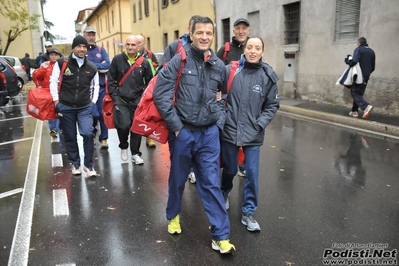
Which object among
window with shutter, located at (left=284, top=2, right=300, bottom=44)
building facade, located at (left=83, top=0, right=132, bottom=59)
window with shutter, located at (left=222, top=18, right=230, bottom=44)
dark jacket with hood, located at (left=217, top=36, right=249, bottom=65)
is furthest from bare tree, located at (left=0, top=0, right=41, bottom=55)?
dark jacket with hood, located at (left=217, top=36, right=249, bottom=65)

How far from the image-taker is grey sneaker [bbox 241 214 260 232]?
3568 mm

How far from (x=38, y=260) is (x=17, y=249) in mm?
313

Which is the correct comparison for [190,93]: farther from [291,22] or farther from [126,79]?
[291,22]

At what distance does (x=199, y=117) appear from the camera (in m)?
3.16

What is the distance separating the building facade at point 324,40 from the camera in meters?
9.35

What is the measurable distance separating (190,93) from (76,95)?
2.46m

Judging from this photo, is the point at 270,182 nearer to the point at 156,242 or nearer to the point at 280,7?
the point at 156,242

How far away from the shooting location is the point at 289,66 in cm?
1295

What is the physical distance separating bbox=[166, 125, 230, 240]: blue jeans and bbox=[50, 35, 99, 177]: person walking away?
228 cm

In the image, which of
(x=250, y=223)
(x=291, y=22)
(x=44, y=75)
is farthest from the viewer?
(x=291, y=22)

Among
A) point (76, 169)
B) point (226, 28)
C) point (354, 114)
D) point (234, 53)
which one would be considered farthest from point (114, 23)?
point (234, 53)

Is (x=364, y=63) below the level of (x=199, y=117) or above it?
above

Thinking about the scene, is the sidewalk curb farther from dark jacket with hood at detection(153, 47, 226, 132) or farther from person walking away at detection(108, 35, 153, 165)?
dark jacket with hood at detection(153, 47, 226, 132)

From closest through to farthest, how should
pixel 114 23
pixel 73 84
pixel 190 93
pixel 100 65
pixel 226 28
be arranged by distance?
pixel 190 93
pixel 73 84
pixel 100 65
pixel 226 28
pixel 114 23
